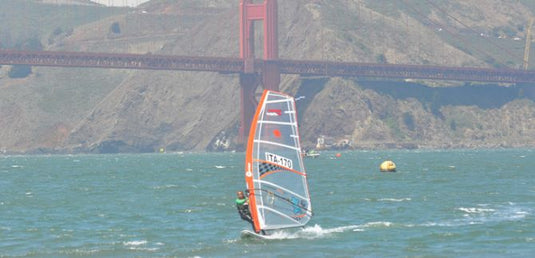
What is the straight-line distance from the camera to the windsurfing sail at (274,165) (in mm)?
40125

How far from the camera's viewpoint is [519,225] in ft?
157

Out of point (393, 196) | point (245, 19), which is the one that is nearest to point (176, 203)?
point (393, 196)

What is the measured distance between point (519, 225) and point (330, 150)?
139 metres

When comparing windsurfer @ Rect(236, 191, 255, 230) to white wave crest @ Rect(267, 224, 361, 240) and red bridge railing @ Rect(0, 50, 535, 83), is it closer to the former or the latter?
white wave crest @ Rect(267, 224, 361, 240)

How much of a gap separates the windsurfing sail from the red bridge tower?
128 meters

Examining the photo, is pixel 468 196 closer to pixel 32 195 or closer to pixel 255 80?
pixel 32 195

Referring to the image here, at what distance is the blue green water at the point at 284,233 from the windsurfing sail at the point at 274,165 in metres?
1.25

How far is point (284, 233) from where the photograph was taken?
4428 centimetres

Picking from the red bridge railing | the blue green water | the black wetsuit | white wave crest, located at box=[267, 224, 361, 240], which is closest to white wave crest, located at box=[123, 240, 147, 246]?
the blue green water

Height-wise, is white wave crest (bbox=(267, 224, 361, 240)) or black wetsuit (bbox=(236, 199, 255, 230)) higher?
black wetsuit (bbox=(236, 199, 255, 230))

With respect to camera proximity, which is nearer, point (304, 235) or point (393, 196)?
point (304, 235)

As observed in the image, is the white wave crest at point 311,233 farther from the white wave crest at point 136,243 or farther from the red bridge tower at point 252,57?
the red bridge tower at point 252,57

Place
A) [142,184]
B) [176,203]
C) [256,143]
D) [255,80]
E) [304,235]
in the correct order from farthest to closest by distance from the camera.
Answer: [255,80] → [142,184] → [176,203] → [304,235] → [256,143]

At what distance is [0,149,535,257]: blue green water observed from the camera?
41.8 m
